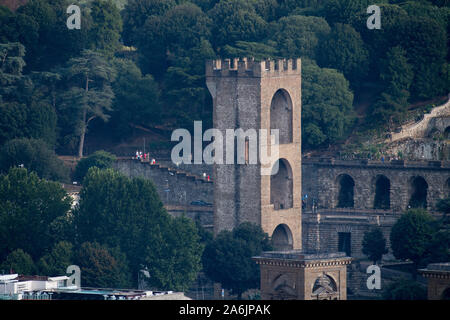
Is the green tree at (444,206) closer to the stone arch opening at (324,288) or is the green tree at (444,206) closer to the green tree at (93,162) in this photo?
the stone arch opening at (324,288)

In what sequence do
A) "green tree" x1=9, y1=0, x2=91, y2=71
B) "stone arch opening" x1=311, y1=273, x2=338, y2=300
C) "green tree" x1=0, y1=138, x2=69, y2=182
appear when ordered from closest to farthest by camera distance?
"stone arch opening" x1=311, y1=273, x2=338, y2=300
"green tree" x1=0, y1=138, x2=69, y2=182
"green tree" x1=9, y1=0, x2=91, y2=71

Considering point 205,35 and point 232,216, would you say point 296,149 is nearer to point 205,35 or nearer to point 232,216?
point 232,216

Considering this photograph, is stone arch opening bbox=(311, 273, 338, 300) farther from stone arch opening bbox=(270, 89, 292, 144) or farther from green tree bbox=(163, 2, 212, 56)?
green tree bbox=(163, 2, 212, 56)

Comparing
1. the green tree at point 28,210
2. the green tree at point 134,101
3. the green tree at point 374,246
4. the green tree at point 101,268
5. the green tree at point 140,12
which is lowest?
the green tree at point 101,268

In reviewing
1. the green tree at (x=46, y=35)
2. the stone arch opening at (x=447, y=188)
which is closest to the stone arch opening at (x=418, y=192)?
the stone arch opening at (x=447, y=188)

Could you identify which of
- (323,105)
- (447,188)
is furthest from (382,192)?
(323,105)

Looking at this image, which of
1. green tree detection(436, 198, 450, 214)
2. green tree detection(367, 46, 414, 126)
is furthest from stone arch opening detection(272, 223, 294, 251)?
green tree detection(367, 46, 414, 126)
